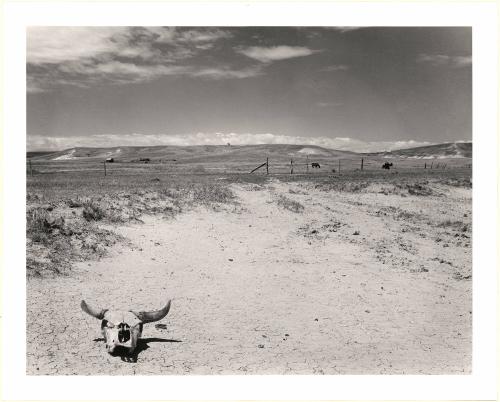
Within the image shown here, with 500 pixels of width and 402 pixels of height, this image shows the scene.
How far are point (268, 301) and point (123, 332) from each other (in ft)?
9.76

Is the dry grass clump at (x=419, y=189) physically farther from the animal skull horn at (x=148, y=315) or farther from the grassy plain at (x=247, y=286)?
the animal skull horn at (x=148, y=315)

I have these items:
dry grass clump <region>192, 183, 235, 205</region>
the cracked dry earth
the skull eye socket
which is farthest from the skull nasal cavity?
dry grass clump <region>192, 183, 235, 205</region>

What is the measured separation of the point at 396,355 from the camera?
20.5ft

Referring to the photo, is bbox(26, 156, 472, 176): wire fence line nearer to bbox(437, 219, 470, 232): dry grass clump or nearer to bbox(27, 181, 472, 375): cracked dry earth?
bbox(437, 219, 470, 232): dry grass clump

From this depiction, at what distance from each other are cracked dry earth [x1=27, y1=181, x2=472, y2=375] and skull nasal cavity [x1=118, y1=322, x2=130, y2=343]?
1.23ft

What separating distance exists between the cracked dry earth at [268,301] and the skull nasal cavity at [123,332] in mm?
376

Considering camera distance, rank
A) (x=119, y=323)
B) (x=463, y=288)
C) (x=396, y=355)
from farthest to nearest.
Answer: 1. (x=463, y=288)
2. (x=396, y=355)
3. (x=119, y=323)

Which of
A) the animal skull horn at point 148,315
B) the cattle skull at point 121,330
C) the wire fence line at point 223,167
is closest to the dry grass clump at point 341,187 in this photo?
the wire fence line at point 223,167

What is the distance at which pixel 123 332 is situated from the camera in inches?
221

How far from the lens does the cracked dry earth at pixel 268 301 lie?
238 inches

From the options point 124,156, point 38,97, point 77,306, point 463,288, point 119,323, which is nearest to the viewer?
point 119,323
